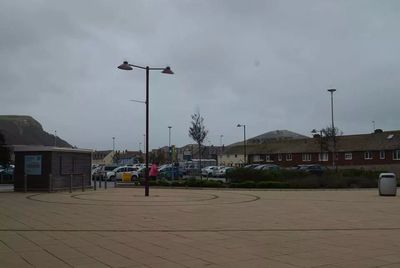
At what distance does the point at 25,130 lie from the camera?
118m

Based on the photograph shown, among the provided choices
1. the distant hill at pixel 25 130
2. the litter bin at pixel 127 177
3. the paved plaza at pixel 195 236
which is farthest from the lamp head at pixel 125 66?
the distant hill at pixel 25 130

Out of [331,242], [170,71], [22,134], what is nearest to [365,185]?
[170,71]

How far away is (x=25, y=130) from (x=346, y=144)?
69.0 m

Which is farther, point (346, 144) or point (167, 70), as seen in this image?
point (346, 144)

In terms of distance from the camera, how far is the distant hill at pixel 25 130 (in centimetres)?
10750

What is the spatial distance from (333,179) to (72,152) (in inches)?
677

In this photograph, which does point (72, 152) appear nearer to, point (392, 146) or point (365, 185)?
point (365, 185)

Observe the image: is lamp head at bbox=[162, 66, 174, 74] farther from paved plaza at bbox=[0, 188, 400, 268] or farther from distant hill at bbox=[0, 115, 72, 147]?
distant hill at bbox=[0, 115, 72, 147]

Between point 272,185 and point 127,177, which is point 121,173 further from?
point 272,185

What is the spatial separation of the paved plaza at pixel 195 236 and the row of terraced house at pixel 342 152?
5726cm

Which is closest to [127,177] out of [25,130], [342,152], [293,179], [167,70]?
[293,179]

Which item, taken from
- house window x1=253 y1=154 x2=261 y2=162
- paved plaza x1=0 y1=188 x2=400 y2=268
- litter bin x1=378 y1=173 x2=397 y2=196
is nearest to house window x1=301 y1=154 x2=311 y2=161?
house window x1=253 y1=154 x2=261 y2=162

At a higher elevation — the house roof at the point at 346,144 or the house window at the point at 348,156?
the house roof at the point at 346,144

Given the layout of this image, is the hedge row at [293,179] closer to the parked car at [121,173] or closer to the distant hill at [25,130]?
the parked car at [121,173]
